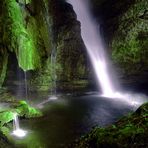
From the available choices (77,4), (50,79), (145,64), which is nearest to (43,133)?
(50,79)

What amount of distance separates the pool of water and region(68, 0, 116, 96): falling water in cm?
174

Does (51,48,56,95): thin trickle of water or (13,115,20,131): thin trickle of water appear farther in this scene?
(51,48,56,95): thin trickle of water

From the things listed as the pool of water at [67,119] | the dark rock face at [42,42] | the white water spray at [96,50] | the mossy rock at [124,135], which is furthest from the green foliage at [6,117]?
the mossy rock at [124,135]

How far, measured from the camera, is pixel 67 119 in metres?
15.1

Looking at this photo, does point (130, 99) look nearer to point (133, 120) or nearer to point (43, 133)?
point (43, 133)

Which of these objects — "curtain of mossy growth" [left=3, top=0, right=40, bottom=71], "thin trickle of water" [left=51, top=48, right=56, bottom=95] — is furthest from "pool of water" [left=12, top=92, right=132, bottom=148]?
"curtain of mossy growth" [left=3, top=0, right=40, bottom=71]

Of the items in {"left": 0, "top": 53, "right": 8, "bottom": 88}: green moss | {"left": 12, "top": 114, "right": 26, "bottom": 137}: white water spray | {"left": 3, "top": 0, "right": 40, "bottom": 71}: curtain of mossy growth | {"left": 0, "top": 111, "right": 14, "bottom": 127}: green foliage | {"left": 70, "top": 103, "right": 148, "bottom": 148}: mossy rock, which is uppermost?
{"left": 3, "top": 0, "right": 40, "bottom": 71}: curtain of mossy growth

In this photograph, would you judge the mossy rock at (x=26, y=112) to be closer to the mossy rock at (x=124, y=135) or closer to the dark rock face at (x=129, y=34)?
the dark rock face at (x=129, y=34)

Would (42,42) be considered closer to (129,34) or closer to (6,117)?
(129,34)

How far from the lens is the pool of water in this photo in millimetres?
12242

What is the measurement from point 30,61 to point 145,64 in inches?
334

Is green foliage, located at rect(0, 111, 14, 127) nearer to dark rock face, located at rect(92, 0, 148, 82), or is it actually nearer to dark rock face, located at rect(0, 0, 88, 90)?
dark rock face, located at rect(0, 0, 88, 90)

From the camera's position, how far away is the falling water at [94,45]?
22.5 metres

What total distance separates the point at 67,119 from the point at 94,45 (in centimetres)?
942
